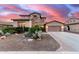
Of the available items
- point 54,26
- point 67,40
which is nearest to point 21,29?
point 54,26

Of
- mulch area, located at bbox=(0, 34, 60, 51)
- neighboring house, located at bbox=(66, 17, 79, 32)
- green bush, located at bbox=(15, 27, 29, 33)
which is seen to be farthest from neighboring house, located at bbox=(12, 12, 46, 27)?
neighboring house, located at bbox=(66, 17, 79, 32)

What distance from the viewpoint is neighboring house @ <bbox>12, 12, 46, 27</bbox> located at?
2191 millimetres

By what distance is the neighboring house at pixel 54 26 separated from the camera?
221 centimetres

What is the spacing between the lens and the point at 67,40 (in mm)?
2164

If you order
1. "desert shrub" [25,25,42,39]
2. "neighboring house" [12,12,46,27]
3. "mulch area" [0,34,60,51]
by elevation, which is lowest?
"mulch area" [0,34,60,51]

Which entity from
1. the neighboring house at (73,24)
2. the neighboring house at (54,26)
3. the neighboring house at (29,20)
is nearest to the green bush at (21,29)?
the neighboring house at (29,20)

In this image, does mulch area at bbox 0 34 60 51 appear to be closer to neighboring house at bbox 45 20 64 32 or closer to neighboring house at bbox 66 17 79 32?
neighboring house at bbox 45 20 64 32

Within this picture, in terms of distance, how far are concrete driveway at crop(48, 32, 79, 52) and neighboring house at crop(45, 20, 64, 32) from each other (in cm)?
6

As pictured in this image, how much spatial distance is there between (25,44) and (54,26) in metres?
0.50

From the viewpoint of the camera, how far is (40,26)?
2.21m

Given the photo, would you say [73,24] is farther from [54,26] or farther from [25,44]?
[25,44]
